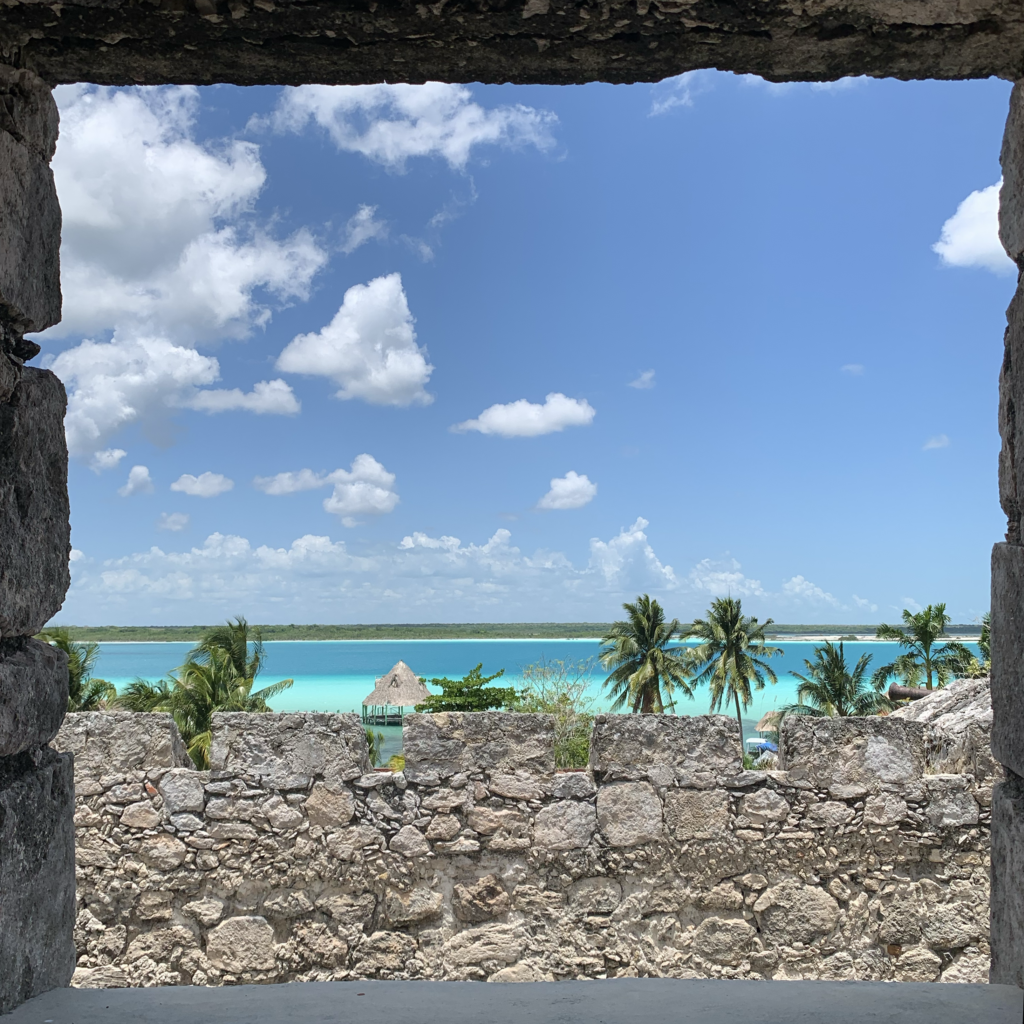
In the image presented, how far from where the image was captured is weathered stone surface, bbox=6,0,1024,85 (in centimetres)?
171

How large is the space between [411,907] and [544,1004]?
242 centimetres

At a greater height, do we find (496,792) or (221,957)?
(496,792)

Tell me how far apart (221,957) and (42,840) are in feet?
8.45

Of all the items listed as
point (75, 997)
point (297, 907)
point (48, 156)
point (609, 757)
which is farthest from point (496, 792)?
point (48, 156)

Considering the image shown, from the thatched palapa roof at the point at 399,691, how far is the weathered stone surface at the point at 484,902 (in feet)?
90.0

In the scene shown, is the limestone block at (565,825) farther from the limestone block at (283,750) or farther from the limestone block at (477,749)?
the limestone block at (283,750)

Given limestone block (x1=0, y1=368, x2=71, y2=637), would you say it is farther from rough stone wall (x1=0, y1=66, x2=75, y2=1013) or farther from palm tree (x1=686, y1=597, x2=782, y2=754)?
palm tree (x1=686, y1=597, x2=782, y2=754)

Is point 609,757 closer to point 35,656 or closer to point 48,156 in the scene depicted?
point 35,656

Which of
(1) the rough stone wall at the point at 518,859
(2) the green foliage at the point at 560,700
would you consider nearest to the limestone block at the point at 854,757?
(1) the rough stone wall at the point at 518,859

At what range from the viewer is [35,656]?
6.38 ft

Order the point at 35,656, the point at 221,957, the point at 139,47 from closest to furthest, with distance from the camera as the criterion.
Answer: the point at 139,47 → the point at 35,656 → the point at 221,957

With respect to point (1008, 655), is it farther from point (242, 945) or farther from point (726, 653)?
point (726, 653)

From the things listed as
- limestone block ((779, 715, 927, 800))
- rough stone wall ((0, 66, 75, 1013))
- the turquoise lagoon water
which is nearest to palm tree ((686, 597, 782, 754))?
the turquoise lagoon water

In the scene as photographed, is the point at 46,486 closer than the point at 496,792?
Yes
